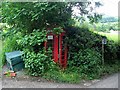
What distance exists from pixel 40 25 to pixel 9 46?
2.43 metres

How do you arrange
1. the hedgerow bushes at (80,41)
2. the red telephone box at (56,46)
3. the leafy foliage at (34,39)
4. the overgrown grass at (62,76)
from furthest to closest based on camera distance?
the hedgerow bushes at (80,41), the red telephone box at (56,46), the leafy foliage at (34,39), the overgrown grass at (62,76)

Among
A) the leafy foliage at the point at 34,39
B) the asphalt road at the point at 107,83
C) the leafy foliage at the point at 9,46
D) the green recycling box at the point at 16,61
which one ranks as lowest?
the asphalt road at the point at 107,83

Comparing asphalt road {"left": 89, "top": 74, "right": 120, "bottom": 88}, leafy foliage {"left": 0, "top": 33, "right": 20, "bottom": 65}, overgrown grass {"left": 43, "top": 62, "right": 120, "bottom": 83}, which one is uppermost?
leafy foliage {"left": 0, "top": 33, "right": 20, "bottom": 65}

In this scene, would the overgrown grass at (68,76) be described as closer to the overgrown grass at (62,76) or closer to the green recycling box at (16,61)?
the overgrown grass at (62,76)

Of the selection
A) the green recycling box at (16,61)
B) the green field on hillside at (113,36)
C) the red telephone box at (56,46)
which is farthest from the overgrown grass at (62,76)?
the green field on hillside at (113,36)

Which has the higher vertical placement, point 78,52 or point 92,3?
point 92,3

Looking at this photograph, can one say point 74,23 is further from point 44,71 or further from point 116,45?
point 116,45

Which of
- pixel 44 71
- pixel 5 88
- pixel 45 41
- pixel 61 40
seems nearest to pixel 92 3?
pixel 61 40

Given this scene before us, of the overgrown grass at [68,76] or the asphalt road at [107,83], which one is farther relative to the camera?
the overgrown grass at [68,76]

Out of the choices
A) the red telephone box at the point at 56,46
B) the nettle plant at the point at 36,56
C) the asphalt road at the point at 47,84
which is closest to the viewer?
the asphalt road at the point at 47,84

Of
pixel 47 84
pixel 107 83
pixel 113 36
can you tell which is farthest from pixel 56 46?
pixel 113 36

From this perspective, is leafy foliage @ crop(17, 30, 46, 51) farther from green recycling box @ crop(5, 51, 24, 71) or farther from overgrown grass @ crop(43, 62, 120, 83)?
overgrown grass @ crop(43, 62, 120, 83)

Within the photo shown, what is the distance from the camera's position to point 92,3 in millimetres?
9227

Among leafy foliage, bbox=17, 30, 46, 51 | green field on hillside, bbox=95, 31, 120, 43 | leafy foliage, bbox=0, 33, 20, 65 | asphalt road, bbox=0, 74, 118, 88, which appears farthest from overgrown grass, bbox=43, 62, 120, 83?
green field on hillside, bbox=95, 31, 120, 43
